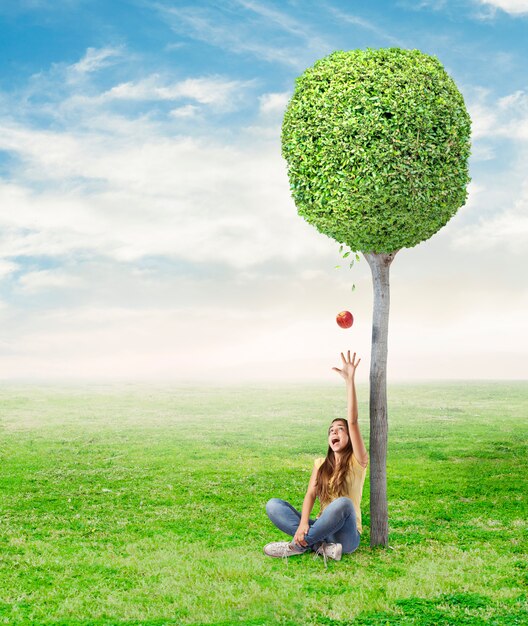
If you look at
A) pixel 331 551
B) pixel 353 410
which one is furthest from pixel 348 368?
pixel 331 551

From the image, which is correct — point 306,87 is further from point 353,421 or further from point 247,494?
point 247,494

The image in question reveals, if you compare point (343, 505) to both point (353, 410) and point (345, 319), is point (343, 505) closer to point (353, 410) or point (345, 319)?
point (353, 410)

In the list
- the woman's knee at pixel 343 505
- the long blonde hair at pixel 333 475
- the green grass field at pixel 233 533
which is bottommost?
the green grass field at pixel 233 533

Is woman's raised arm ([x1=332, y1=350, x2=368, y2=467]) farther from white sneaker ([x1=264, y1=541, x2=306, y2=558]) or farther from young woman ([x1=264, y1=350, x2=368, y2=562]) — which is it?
white sneaker ([x1=264, y1=541, x2=306, y2=558])

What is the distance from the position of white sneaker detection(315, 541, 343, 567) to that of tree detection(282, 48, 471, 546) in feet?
4.85

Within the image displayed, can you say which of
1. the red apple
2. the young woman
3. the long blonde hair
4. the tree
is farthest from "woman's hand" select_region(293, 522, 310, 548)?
the red apple

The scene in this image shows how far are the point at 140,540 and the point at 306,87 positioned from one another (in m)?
7.68

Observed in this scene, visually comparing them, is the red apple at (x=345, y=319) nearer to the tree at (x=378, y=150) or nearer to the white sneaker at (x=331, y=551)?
the tree at (x=378, y=150)

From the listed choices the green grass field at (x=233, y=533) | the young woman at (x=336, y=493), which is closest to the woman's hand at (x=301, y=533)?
the young woman at (x=336, y=493)

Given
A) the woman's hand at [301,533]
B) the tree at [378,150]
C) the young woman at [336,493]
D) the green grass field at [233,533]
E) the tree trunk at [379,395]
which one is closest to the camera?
the green grass field at [233,533]

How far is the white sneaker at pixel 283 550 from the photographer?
976 cm

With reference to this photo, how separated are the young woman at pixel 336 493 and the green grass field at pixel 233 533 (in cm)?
26

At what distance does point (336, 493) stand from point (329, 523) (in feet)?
1.69

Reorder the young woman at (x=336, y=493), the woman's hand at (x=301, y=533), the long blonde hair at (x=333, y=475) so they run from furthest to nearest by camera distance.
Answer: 1. the long blonde hair at (x=333, y=475)
2. the woman's hand at (x=301, y=533)
3. the young woman at (x=336, y=493)
